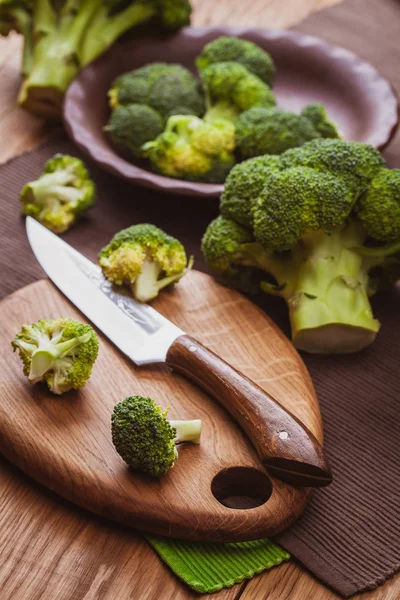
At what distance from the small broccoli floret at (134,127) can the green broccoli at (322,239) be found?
16.3 inches

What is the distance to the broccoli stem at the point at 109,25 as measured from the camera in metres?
2.30

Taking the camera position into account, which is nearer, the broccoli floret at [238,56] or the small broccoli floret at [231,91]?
the small broccoli floret at [231,91]

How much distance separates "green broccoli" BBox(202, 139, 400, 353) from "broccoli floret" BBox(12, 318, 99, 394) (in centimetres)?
39

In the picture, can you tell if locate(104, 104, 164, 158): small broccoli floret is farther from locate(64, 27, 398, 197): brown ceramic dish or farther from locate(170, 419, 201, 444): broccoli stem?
locate(170, 419, 201, 444): broccoli stem

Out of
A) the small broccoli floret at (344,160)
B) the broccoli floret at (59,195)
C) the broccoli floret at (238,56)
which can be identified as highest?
the small broccoli floret at (344,160)

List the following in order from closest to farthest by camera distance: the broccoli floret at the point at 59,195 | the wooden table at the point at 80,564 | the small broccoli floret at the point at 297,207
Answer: the wooden table at the point at 80,564, the small broccoli floret at the point at 297,207, the broccoli floret at the point at 59,195

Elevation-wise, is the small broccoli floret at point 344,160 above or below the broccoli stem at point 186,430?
above

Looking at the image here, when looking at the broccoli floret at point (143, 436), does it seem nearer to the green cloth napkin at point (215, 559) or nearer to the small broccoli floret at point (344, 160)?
the green cloth napkin at point (215, 559)

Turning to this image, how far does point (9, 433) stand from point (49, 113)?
1165 mm

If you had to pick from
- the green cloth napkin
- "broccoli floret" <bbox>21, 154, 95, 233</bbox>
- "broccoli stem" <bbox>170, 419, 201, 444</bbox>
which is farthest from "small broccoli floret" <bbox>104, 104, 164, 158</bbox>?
the green cloth napkin

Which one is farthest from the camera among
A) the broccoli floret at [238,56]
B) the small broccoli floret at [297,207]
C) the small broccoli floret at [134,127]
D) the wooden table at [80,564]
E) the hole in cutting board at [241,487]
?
the broccoli floret at [238,56]

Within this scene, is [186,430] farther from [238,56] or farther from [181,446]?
[238,56]

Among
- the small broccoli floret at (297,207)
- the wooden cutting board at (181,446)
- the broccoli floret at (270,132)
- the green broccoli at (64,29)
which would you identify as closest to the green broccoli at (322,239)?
the small broccoli floret at (297,207)

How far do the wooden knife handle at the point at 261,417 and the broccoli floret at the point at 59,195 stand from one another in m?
0.56
